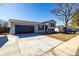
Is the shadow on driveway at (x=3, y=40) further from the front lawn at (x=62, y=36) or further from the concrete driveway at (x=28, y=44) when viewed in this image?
the front lawn at (x=62, y=36)

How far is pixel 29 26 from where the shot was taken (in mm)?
4180

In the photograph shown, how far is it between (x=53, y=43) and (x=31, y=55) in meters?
0.67

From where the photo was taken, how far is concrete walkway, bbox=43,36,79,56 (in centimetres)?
388

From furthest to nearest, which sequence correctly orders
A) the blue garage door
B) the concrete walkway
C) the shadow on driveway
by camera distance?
1. the blue garage door
2. the shadow on driveway
3. the concrete walkway

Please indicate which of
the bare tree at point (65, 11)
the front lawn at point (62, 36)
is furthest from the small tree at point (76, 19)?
the front lawn at point (62, 36)

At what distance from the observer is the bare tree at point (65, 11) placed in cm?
398

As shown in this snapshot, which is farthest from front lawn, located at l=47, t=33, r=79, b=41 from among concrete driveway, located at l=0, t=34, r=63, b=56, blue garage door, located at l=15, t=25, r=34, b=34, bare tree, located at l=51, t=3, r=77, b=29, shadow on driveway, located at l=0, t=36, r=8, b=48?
shadow on driveway, located at l=0, t=36, r=8, b=48

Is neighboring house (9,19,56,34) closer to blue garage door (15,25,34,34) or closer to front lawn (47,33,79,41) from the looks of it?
blue garage door (15,25,34,34)

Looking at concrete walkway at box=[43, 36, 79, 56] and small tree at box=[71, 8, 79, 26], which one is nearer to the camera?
concrete walkway at box=[43, 36, 79, 56]

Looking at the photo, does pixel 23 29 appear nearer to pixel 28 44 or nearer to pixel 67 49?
pixel 28 44

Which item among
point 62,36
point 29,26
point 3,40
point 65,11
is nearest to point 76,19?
point 65,11

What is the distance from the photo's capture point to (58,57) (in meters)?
3.84

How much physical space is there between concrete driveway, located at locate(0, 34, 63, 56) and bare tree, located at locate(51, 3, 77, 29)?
0.64 metres

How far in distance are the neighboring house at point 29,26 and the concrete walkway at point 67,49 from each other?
0.52m
